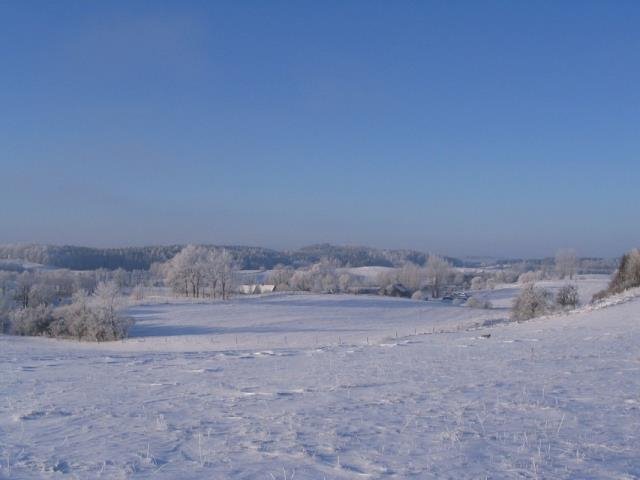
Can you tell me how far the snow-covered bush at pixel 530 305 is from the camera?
40.0m

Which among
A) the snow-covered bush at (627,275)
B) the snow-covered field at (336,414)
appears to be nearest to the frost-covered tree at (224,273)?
the snow-covered bush at (627,275)

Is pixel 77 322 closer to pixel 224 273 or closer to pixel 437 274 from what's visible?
pixel 224 273

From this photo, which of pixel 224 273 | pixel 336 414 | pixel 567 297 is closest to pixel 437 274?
pixel 224 273

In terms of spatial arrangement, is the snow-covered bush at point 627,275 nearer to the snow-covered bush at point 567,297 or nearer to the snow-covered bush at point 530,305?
the snow-covered bush at point 567,297

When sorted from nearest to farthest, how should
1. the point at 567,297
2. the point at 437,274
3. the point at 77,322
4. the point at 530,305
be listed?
1. the point at 530,305
2. the point at 77,322
3. the point at 567,297
4. the point at 437,274

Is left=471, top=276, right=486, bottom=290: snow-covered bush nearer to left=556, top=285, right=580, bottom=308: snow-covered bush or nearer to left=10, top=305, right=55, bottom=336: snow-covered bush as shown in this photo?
left=556, top=285, right=580, bottom=308: snow-covered bush

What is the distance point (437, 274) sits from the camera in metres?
133

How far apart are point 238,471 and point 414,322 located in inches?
1898

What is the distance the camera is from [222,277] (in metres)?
85.8

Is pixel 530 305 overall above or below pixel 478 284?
above

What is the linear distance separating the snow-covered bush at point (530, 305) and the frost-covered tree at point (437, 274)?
83.7m

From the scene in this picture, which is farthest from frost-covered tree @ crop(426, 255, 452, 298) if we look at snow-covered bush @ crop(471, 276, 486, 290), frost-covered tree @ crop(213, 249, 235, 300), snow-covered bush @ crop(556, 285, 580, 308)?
snow-covered bush @ crop(556, 285, 580, 308)

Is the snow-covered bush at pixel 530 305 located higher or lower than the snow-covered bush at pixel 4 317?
higher

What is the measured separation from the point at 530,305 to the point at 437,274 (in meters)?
93.9
